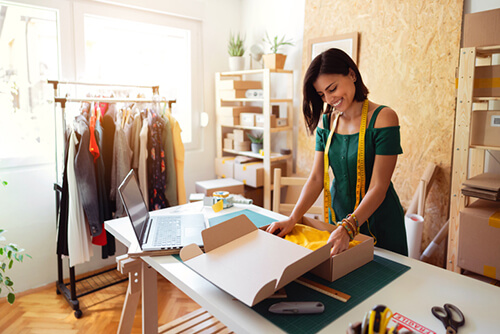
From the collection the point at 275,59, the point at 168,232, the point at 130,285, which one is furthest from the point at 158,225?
the point at 275,59

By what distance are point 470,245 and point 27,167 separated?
10.1 ft

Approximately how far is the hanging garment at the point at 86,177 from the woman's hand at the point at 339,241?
188 centimetres

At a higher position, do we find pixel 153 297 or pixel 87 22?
pixel 87 22

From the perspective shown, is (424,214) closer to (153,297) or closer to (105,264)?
(153,297)

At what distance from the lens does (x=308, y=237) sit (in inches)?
58.2

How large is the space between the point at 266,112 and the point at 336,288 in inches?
94.4

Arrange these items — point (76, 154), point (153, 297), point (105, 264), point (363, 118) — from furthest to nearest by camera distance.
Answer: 1. point (105, 264)
2. point (76, 154)
3. point (153, 297)
4. point (363, 118)

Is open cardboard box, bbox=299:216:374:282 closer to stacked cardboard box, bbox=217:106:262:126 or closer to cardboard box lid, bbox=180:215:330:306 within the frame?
cardboard box lid, bbox=180:215:330:306

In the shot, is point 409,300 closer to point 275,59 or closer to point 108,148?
point 108,148

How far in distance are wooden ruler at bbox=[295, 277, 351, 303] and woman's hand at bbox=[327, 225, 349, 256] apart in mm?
117

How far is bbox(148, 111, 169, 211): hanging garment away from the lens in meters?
2.89

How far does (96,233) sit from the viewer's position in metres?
2.63

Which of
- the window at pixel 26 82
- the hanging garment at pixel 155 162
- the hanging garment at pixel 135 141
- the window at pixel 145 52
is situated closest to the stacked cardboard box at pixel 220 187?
the hanging garment at pixel 155 162

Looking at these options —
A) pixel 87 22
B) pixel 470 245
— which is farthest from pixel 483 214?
pixel 87 22
